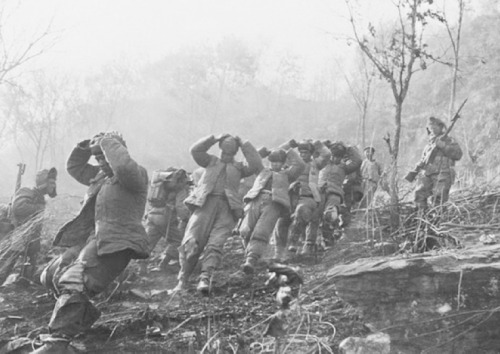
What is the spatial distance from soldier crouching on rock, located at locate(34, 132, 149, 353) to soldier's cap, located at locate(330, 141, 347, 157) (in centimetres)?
543

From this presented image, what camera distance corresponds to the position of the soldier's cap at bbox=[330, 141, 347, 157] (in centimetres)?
970

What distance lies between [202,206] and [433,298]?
12.6 feet

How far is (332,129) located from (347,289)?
31525 mm

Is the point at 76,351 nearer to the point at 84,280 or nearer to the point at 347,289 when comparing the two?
the point at 84,280

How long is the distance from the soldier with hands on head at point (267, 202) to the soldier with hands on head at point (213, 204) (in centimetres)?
41

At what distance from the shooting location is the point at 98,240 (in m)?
4.48

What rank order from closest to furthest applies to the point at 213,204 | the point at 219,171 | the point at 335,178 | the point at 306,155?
the point at 213,204 < the point at 219,171 < the point at 306,155 < the point at 335,178

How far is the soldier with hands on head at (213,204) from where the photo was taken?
21.0ft

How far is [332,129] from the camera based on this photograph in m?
34.5

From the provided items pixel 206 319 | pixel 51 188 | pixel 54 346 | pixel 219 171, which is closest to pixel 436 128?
pixel 219 171

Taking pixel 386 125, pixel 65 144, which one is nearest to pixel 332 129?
pixel 386 125

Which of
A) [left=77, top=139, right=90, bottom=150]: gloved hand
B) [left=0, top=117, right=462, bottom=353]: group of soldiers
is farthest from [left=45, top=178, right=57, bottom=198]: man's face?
[left=77, top=139, right=90, bottom=150]: gloved hand

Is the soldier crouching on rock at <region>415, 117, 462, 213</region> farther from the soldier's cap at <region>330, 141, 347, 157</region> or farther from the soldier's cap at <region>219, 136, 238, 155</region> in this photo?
the soldier's cap at <region>219, 136, 238, 155</region>

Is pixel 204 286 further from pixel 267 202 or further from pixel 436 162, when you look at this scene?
pixel 436 162
